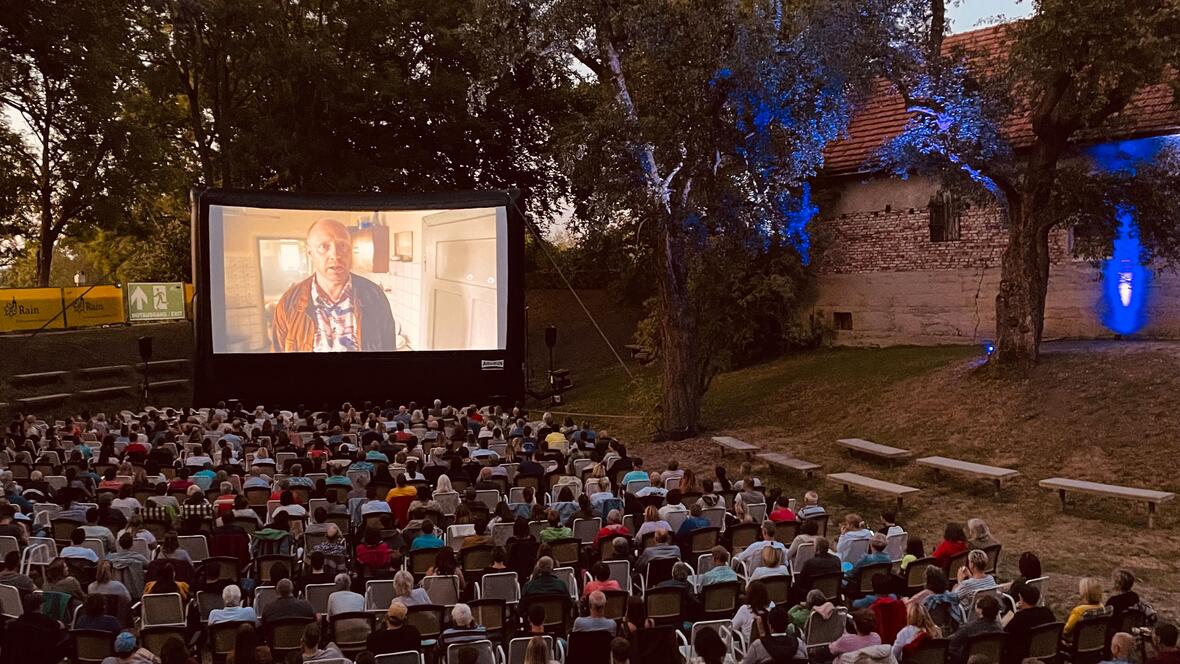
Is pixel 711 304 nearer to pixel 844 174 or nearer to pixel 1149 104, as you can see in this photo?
pixel 844 174

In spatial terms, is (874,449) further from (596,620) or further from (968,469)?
(596,620)

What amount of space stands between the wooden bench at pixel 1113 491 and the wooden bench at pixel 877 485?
1855 mm

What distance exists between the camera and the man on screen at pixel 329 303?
2455 cm

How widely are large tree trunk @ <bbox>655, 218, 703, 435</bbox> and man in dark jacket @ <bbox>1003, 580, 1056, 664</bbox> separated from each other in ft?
43.3

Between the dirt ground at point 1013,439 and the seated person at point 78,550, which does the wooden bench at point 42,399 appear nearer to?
the dirt ground at point 1013,439

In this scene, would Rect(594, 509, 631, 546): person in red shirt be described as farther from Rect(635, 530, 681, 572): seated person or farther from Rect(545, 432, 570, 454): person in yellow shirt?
Rect(545, 432, 570, 454): person in yellow shirt

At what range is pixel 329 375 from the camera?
84.2 ft

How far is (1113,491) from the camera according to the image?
1355 cm

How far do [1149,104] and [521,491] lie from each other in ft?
57.0

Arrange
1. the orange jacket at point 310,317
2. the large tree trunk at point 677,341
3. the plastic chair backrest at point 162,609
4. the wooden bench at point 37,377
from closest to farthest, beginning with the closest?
the plastic chair backrest at point 162,609 → the large tree trunk at point 677,341 → the orange jacket at point 310,317 → the wooden bench at point 37,377

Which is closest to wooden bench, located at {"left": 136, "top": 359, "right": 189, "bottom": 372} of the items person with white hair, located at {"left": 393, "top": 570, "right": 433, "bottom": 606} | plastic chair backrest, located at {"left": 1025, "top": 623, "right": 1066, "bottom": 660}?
person with white hair, located at {"left": 393, "top": 570, "right": 433, "bottom": 606}

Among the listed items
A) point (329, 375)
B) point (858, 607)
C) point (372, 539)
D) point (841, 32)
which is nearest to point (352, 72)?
point (329, 375)

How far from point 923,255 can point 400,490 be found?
60.4 feet

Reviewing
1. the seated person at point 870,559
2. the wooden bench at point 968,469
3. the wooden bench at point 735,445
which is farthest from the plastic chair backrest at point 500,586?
the wooden bench at point 735,445
